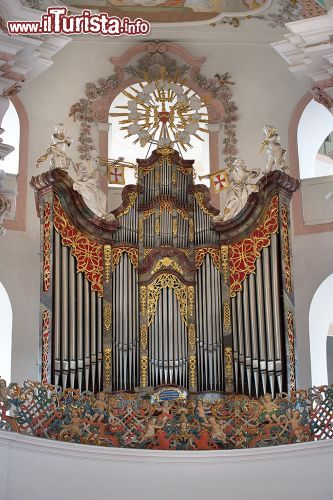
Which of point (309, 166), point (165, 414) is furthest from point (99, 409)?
point (309, 166)

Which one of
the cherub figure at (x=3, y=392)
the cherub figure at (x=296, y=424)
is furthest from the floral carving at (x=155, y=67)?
the cherub figure at (x=3, y=392)

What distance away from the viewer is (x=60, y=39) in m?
18.9

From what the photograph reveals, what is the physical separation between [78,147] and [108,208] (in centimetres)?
119

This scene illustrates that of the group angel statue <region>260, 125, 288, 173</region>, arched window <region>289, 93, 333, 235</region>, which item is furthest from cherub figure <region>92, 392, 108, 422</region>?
arched window <region>289, 93, 333, 235</region>

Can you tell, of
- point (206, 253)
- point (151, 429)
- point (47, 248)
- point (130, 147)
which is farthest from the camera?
point (130, 147)

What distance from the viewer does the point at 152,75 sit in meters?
21.3

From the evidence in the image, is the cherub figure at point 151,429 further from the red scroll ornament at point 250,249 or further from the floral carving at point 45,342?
the red scroll ornament at point 250,249

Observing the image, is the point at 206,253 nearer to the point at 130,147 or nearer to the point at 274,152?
the point at 274,152

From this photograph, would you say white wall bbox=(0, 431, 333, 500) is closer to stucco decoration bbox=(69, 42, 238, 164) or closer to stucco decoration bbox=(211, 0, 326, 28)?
stucco decoration bbox=(69, 42, 238, 164)

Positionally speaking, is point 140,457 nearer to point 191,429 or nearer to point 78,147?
point 191,429

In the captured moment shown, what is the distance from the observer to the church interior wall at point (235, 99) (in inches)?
784

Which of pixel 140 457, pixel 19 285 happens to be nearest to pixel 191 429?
pixel 140 457

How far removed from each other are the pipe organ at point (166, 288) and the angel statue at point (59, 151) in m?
0.49

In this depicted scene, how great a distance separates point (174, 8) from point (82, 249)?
491cm
